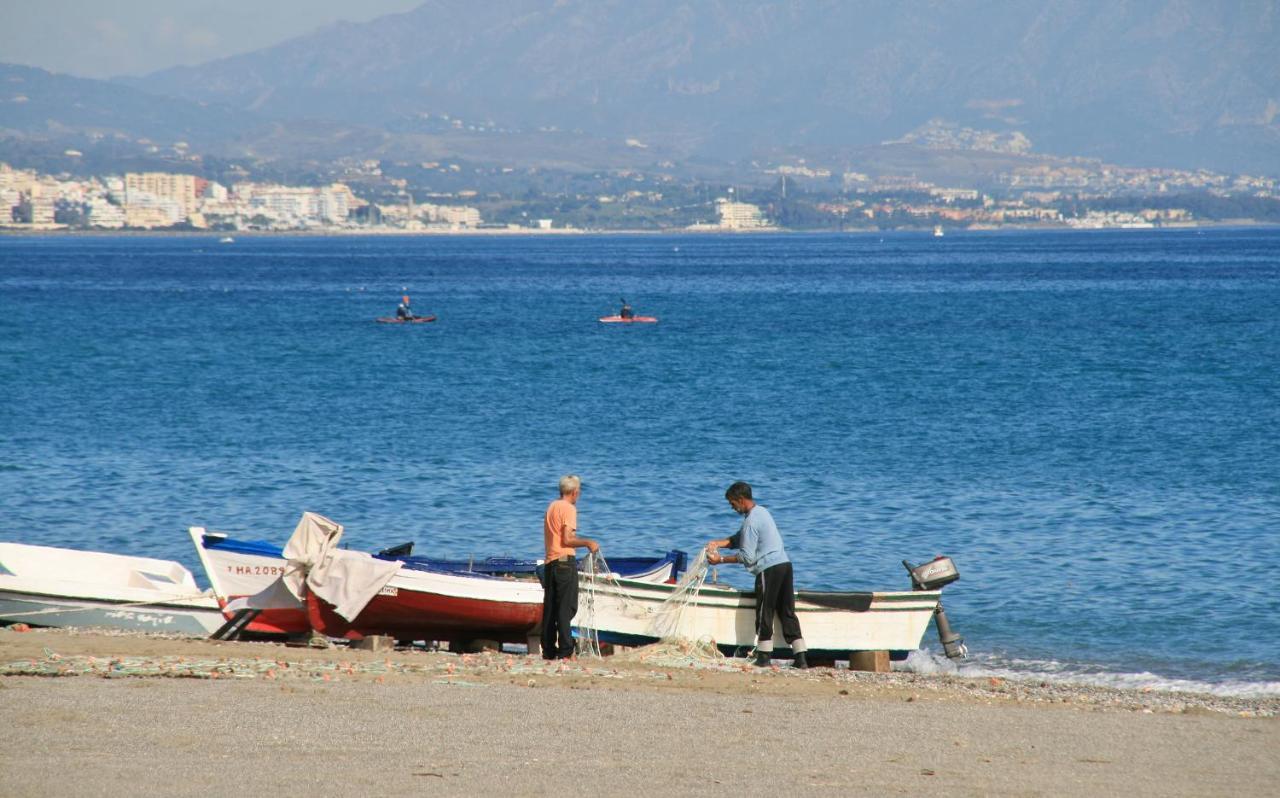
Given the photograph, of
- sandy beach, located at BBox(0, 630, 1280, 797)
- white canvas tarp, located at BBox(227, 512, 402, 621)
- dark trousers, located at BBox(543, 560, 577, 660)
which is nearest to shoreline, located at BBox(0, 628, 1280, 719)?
sandy beach, located at BBox(0, 630, 1280, 797)

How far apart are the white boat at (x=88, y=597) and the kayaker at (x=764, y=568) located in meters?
6.04

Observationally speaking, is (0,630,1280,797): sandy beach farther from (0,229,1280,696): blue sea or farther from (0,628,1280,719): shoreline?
(0,229,1280,696): blue sea

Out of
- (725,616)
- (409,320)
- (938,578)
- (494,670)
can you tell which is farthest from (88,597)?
(409,320)

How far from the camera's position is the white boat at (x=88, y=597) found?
57.0 feet

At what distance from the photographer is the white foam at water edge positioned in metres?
16.3

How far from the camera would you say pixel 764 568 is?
15.5 m

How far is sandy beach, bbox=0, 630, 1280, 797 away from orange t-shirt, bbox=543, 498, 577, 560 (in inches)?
43.0

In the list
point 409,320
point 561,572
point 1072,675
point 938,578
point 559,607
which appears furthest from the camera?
point 409,320

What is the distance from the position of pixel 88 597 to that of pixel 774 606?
7710 millimetres

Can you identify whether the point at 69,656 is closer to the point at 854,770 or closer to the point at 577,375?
the point at 854,770

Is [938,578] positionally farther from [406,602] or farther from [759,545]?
[406,602]

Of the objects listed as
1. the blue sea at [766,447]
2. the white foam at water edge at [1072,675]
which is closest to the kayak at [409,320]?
the blue sea at [766,447]

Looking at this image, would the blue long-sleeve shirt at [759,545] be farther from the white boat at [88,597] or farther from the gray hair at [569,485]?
the white boat at [88,597]

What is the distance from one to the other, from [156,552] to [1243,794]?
1665 centimetres
